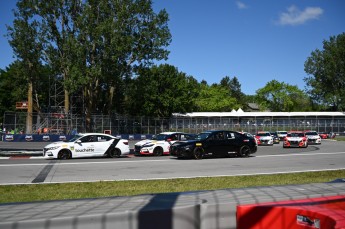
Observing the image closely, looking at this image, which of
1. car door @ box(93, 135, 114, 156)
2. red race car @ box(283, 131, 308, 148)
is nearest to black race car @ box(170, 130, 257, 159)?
car door @ box(93, 135, 114, 156)

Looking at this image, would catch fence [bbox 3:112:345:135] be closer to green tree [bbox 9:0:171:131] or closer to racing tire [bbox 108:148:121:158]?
green tree [bbox 9:0:171:131]

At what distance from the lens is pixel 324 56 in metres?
87.9

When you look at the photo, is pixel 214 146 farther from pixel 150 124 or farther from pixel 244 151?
pixel 150 124

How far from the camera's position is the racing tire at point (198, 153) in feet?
67.6

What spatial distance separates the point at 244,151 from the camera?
72.2ft

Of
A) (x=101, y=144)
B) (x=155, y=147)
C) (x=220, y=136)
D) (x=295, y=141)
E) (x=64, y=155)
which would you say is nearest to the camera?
(x=64, y=155)

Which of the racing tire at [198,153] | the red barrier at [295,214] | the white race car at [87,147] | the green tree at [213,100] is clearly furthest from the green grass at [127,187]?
the green tree at [213,100]

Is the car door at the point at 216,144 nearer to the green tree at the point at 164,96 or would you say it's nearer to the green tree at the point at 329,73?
the green tree at the point at 164,96

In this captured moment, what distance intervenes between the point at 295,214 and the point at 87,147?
18.3m

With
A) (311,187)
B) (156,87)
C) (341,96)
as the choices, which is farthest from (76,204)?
(341,96)

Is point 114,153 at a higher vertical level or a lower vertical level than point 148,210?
lower

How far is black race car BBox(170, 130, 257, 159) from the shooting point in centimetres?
2059

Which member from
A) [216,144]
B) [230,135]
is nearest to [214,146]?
[216,144]

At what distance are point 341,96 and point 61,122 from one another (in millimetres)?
60558
